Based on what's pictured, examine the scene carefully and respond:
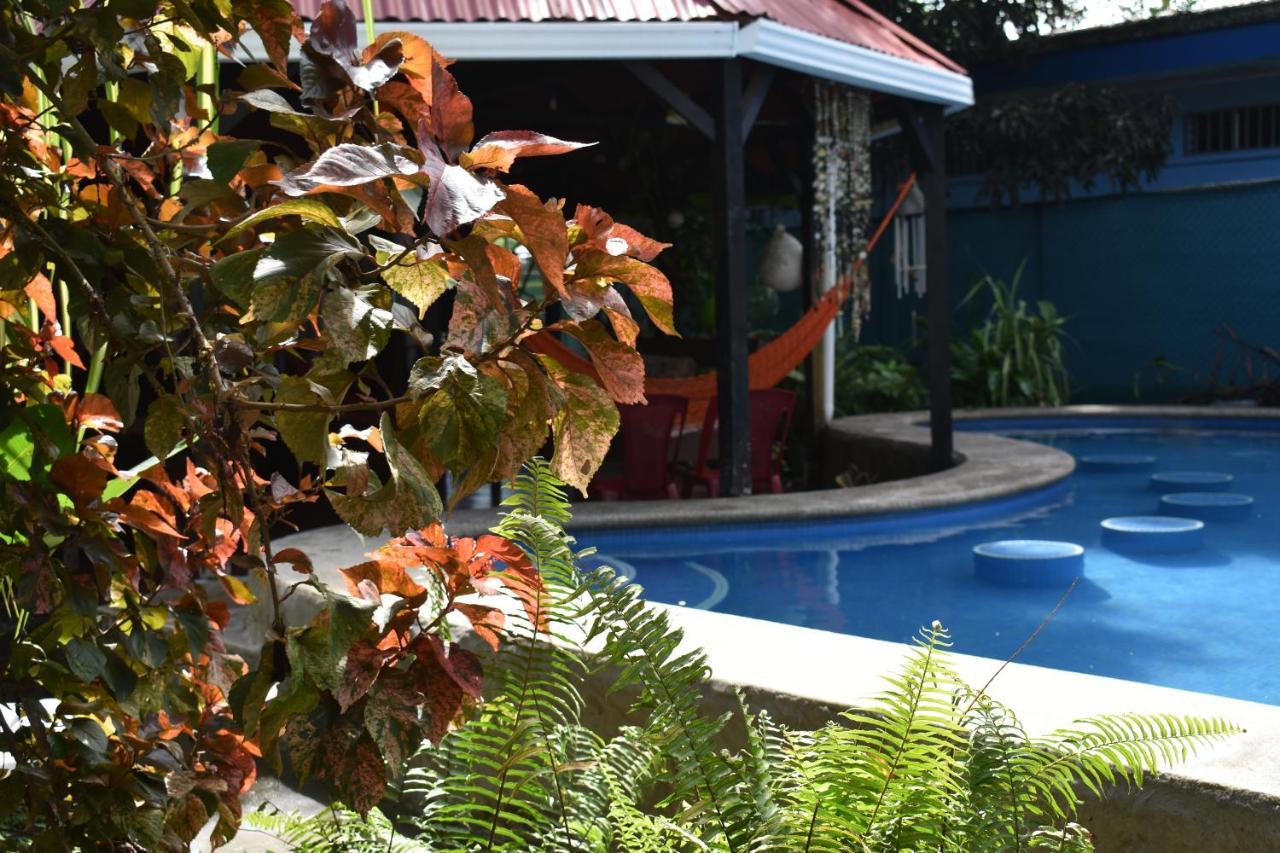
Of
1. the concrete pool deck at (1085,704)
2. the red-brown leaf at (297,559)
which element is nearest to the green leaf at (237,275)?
the red-brown leaf at (297,559)

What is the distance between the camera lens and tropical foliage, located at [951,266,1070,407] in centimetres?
1070

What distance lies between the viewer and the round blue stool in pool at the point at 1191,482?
7.00 metres

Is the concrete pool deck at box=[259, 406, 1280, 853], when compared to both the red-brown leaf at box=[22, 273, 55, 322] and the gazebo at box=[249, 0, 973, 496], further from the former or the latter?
the gazebo at box=[249, 0, 973, 496]

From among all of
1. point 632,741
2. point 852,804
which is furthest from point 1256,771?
point 632,741

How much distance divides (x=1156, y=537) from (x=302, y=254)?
17.1 ft

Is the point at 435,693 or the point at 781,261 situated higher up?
the point at 781,261

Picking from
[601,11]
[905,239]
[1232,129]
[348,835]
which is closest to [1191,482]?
[905,239]

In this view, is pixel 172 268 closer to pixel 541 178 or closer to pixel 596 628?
pixel 596 628

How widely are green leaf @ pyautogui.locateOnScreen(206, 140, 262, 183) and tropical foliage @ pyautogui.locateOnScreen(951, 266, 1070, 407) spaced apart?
10.1m

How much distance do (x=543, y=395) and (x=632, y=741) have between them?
946 mm

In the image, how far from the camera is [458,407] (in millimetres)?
923

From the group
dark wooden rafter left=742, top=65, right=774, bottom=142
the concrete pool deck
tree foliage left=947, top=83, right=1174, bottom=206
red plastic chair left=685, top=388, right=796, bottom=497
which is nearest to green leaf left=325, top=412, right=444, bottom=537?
the concrete pool deck

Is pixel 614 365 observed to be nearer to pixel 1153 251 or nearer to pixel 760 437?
pixel 760 437

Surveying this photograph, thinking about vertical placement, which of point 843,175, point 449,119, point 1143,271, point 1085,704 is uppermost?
point 843,175
